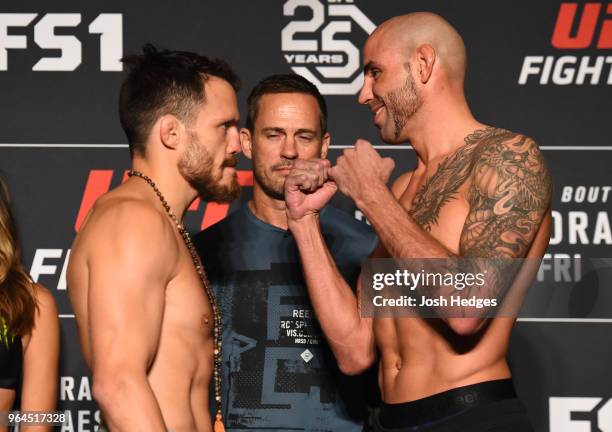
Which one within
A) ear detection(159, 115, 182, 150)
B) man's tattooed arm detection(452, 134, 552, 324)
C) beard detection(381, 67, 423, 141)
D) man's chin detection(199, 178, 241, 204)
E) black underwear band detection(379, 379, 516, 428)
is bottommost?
black underwear band detection(379, 379, 516, 428)

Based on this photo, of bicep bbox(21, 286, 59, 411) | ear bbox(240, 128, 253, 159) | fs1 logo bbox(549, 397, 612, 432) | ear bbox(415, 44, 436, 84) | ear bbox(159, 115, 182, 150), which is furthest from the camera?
fs1 logo bbox(549, 397, 612, 432)

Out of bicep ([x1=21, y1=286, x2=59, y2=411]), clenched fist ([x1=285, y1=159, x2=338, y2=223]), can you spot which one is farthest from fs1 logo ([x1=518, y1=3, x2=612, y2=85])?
bicep ([x1=21, y1=286, x2=59, y2=411])

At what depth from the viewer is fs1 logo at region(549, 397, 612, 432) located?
286 centimetres

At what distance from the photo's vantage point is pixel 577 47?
116 inches

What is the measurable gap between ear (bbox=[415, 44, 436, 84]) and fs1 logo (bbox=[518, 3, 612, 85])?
3.12ft

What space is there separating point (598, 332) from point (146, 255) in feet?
5.74

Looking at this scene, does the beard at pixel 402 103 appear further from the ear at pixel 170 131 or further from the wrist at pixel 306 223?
the ear at pixel 170 131

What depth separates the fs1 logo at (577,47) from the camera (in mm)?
2936

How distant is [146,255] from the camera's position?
1645mm

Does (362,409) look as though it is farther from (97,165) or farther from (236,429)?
(97,165)

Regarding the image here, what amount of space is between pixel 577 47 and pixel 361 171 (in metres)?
1.35

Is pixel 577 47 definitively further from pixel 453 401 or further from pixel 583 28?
pixel 453 401

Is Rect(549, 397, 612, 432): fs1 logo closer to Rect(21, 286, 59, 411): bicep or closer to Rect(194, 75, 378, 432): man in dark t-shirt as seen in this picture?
Rect(194, 75, 378, 432): man in dark t-shirt

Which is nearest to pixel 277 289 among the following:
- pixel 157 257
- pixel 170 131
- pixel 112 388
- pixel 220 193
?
pixel 220 193
